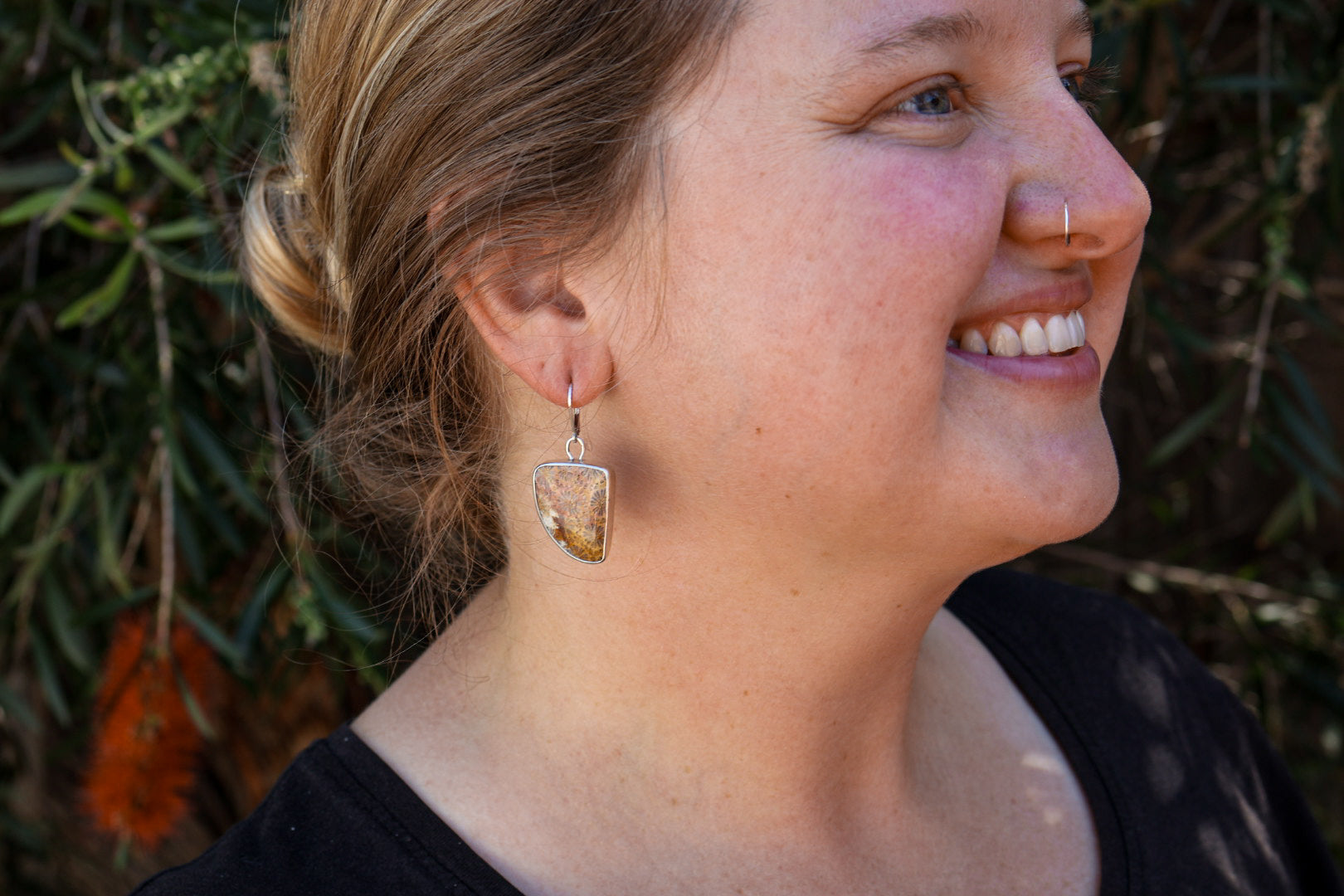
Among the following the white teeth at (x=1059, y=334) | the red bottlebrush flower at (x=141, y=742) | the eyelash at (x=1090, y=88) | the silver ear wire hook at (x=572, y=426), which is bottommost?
the red bottlebrush flower at (x=141, y=742)

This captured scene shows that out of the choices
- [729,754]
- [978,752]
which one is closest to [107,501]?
[729,754]

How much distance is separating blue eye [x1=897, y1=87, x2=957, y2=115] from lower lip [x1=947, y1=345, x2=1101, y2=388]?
200 millimetres

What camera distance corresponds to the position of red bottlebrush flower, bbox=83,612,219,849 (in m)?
1.48

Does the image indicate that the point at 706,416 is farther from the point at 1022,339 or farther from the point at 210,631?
the point at 210,631

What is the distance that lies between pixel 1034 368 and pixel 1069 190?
151mm

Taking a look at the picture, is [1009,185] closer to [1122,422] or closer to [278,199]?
[278,199]

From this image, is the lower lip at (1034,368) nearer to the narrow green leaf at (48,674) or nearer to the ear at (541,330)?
the ear at (541,330)

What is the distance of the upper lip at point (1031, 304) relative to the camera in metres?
0.93

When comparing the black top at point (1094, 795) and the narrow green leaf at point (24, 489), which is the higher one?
the narrow green leaf at point (24, 489)

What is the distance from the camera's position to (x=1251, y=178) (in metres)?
1.95

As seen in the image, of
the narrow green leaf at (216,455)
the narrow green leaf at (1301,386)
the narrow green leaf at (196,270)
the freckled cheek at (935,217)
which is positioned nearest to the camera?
the freckled cheek at (935,217)

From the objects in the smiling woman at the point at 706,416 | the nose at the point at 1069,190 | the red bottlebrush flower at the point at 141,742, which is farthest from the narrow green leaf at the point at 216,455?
the nose at the point at 1069,190

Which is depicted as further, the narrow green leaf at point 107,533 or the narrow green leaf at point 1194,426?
the narrow green leaf at point 1194,426

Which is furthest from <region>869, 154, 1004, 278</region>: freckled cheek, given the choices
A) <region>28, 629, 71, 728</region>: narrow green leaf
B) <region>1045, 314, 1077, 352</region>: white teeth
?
<region>28, 629, 71, 728</region>: narrow green leaf
